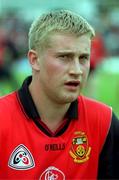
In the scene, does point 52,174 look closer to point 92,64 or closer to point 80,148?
point 80,148

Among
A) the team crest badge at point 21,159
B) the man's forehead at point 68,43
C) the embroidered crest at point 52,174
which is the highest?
the man's forehead at point 68,43

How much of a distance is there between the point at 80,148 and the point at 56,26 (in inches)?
29.9

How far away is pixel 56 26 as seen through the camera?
4.35 m

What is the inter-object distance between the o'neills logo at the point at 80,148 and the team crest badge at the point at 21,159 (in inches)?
10.7

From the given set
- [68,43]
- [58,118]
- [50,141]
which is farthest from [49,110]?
[68,43]

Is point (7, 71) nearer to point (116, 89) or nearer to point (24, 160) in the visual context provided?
point (116, 89)

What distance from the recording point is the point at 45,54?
14.4 ft

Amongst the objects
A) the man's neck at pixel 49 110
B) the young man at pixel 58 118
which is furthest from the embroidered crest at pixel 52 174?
the man's neck at pixel 49 110

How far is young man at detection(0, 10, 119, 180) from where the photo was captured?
169 inches

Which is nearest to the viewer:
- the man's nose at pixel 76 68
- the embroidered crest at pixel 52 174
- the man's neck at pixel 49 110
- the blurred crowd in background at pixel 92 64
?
the man's nose at pixel 76 68

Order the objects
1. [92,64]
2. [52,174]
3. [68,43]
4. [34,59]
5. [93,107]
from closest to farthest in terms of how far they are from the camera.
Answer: [68,43]
[52,174]
[34,59]
[93,107]
[92,64]

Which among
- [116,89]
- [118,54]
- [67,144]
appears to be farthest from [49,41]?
[118,54]

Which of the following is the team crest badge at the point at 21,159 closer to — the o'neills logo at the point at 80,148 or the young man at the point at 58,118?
the young man at the point at 58,118

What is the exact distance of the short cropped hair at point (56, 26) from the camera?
432 centimetres
